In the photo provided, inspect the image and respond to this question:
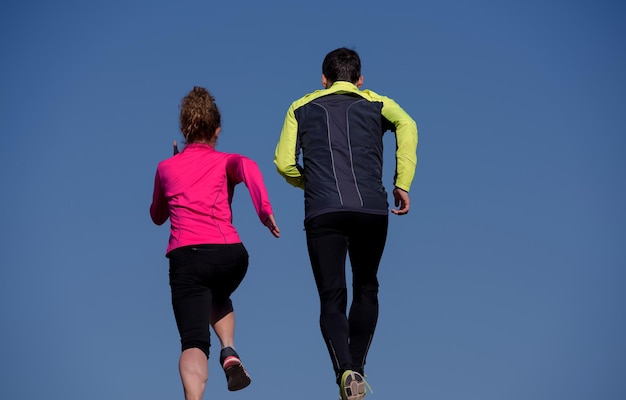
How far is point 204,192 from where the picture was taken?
30.0 ft

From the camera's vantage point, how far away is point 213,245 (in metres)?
8.98

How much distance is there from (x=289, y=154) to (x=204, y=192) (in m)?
0.80

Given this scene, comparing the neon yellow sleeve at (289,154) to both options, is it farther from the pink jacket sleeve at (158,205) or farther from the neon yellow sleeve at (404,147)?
the pink jacket sleeve at (158,205)

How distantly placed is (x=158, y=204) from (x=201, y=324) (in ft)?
4.02

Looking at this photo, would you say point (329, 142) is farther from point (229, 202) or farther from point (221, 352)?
point (221, 352)

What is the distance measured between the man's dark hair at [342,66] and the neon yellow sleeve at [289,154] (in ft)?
1.75

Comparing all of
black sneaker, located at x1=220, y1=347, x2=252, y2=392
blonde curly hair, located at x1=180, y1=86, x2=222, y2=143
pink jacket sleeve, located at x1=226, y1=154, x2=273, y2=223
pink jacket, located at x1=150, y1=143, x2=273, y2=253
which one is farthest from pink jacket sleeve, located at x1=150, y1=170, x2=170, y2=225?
black sneaker, located at x1=220, y1=347, x2=252, y2=392

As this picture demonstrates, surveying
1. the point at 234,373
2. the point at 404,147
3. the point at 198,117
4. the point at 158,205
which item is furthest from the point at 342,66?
the point at 234,373

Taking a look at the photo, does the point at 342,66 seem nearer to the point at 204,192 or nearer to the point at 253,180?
the point at 253,180

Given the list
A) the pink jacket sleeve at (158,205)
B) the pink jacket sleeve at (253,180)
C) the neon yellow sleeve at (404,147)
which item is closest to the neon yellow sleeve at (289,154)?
the pink jacket sleeve at (253,180)

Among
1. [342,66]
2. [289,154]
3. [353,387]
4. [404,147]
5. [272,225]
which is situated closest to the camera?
[353,387]

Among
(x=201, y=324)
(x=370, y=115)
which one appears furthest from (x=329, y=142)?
(x=201, y=324)

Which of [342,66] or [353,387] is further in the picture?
[342,66]

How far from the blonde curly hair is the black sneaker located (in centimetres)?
185
